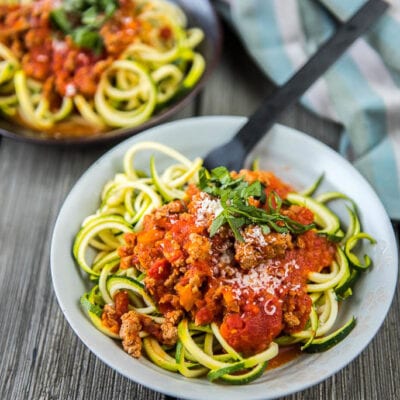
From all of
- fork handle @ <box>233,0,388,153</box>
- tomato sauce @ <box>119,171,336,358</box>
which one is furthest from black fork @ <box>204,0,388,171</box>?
tomato sauce @ <box>119,171,336,358</box>

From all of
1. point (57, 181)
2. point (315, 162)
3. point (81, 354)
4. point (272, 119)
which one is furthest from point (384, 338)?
point (57, 181)

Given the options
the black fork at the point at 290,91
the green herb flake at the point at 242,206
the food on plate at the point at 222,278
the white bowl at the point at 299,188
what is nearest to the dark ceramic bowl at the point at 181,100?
the white bowl at the point at 299,188

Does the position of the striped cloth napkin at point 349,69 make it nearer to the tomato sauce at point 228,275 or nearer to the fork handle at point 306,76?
the fork handle at point 306,76

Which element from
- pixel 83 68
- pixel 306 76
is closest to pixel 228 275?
pixel 306 76

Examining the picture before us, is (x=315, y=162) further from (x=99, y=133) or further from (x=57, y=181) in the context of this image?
Result: (x=57, y=181)

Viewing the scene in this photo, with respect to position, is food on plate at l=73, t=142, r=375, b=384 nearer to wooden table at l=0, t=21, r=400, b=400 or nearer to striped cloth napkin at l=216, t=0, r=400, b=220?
wooden table at l=0, t=21, r=400, b=400

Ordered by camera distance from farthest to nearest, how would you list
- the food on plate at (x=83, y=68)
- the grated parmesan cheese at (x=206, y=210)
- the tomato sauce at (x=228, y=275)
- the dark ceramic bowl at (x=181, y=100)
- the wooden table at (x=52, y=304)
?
the food on plate at (x=83, y=68) < the dark ceramic bowl at (x=181, y=100) < the wooden table at (x=52, y=304) < the grated parmesan cheese at (x=206, y=210) < the tomato sauce at (x=228, y=275)

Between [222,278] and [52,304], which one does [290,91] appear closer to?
[222,278]
